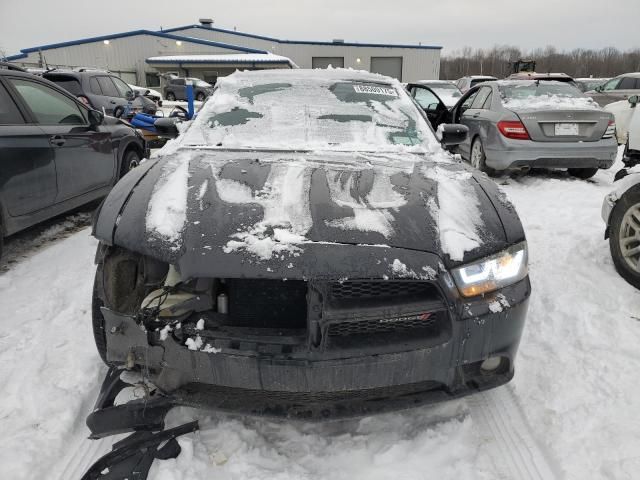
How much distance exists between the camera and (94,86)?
1102 cm

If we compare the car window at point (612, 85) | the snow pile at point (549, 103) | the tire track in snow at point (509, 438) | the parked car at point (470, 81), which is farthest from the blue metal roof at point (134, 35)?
the tire track in snow at point (509, 438)

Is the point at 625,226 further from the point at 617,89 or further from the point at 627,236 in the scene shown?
the point at 617,89

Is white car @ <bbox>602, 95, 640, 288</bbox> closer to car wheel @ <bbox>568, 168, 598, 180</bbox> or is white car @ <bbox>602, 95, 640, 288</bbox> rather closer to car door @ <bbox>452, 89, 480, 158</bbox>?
car wheel @ <bbox>568, 168, 598, 180</bbox>

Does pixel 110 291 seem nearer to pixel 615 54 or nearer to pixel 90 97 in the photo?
pixel 90 97

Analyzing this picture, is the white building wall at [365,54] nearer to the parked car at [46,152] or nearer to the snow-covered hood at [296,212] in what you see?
the parked car at [46,152]

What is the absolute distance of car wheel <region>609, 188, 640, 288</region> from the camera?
3.27m

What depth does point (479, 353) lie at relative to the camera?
183cm

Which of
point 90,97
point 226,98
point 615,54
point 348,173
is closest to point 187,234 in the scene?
point 348,173

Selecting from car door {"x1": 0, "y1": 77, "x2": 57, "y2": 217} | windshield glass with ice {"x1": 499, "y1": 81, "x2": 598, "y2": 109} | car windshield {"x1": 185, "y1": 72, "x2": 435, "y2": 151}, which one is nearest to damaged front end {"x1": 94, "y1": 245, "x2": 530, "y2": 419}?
Result: car windshield {"x1": 185, "y1": 72, "x2": 435, "y2": 151}

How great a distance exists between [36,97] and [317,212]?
372cm

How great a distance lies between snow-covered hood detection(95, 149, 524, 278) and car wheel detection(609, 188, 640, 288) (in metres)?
1.64

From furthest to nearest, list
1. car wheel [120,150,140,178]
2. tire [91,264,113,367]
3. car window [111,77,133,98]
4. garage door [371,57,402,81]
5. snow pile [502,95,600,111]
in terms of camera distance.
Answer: garage door [371,57,402,81], car window [111,77,133,98], snow pile [502,95,600,111], car wheel [120,150,140,178], tire [91,264,113,367]

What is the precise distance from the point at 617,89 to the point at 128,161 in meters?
14.6

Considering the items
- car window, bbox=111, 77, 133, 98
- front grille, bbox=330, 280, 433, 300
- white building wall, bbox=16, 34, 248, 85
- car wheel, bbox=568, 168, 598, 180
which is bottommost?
car wheel, bbox=568, 168, 598, 180
